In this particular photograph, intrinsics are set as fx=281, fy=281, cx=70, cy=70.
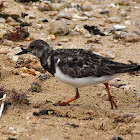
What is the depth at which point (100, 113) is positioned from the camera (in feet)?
16.8

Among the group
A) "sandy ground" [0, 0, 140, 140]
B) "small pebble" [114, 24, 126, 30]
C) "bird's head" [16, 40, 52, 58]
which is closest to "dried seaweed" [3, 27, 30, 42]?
"sandy ground" [0, 0, 140, 140]

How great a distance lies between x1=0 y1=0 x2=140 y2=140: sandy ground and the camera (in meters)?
4.43

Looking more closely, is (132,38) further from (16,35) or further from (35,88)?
(35,88)

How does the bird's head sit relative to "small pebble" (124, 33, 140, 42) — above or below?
above

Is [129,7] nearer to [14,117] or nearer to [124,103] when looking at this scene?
[124,103]

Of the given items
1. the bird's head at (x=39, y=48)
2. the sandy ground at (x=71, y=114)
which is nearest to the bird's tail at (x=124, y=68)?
the sandy ground at (x=71, y=114)

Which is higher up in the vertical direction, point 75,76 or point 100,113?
point 75,76

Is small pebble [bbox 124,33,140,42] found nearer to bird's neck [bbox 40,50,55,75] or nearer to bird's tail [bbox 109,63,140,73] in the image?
bird's tail [bbox 109,63,140,73]

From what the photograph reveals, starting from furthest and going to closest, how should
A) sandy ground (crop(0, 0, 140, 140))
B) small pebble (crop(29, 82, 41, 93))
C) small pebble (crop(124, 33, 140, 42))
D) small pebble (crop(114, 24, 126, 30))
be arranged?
small pebble (crop(114, 24, 126, 30)) → small pebble (crop(124, 33, 140, 42)) → small pebble (crop(29, 82, 41, 93)) → sandy ground (crop(0, 0, 140, 140))

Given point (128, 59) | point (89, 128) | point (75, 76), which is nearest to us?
point (89, 128)

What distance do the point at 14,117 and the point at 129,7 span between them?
820 cm

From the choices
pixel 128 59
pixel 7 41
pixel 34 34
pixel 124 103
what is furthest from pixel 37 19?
pixel 124 103

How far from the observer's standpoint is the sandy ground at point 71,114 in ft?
14.5

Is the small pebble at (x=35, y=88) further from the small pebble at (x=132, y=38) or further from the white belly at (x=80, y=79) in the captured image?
the small pebble at (x=132, y=38)
